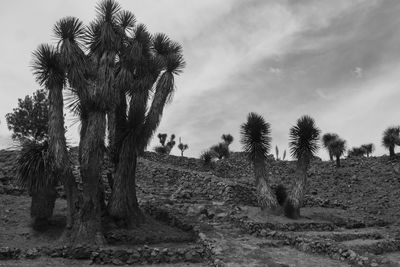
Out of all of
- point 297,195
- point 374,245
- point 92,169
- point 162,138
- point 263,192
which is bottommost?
point 374,245

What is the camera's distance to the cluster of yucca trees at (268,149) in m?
18.9

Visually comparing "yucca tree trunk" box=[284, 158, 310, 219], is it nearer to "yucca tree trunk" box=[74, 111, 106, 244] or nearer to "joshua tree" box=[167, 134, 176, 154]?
"yucca tree trunk" box=[74, 111, 106, 244]

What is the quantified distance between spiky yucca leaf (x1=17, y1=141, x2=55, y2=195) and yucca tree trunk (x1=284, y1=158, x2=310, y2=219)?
1028cm

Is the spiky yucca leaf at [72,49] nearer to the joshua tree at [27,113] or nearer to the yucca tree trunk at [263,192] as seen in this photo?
the yucca tree trunk at [263,192]

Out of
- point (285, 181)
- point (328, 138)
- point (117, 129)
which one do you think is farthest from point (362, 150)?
point (117, 129)

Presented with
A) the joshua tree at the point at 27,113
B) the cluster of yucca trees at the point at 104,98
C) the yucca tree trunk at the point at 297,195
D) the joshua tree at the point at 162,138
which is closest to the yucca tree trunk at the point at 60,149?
the cluster of yucca trees at the point at 104,98

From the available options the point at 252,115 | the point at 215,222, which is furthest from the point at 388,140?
the point at 215,222

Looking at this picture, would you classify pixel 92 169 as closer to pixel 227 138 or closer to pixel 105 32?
pixel 105 32

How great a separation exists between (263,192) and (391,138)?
58.6ft

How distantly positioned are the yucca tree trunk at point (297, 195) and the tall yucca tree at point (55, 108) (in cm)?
962

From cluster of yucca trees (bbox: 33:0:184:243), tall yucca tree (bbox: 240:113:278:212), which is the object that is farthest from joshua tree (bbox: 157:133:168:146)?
cluster of yucca trees (bbox: 33:0:184:243)

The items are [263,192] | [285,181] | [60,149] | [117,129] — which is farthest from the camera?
[285,181]

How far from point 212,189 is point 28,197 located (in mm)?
9695

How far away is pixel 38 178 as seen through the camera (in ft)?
47.1
